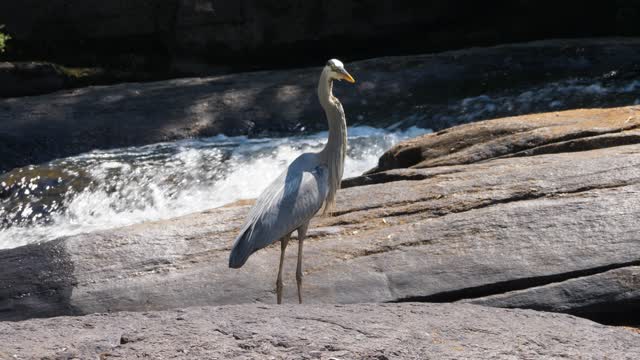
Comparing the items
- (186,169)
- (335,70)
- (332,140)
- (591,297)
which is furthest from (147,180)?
(591,297)

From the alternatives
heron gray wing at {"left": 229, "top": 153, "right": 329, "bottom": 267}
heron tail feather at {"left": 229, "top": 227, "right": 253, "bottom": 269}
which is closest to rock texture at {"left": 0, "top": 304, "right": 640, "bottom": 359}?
heron tail feather at {"left": 229, "top": 227, "right": 253, "bottom": 269}

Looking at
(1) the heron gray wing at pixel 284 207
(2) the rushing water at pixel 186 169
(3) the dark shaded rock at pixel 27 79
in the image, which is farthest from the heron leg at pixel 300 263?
(3) the dark shaded rock at pixel 27 79

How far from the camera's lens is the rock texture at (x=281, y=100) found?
1129cm

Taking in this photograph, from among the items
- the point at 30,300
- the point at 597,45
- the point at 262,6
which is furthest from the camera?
the point at 262,6

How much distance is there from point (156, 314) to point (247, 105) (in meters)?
7.64

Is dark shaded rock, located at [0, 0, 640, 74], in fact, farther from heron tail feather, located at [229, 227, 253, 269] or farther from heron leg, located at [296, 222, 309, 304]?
heron tail feather, located at [229, 227, 253, 269]

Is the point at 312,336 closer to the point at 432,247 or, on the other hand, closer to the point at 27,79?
the point at 432,247

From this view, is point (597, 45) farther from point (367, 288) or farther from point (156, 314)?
point (156, 314)

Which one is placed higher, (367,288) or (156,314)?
(367,288)

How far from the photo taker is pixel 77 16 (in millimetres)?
14141

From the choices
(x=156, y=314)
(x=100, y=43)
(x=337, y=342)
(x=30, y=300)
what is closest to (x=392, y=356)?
(x=337, y=342)

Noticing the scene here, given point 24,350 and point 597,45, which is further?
point 597,45

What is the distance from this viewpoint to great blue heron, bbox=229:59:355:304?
5.79 metres

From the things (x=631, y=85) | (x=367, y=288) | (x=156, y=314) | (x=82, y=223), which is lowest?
(x=156, y=314)
